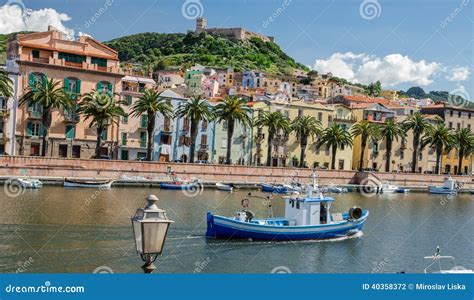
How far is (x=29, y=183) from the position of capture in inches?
1932

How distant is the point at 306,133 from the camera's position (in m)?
77.2

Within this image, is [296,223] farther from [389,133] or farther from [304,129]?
[389,133]

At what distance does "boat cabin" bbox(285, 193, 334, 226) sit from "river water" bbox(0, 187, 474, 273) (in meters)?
1.25

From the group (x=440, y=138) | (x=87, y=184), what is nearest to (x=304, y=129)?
(x=440, y=138)

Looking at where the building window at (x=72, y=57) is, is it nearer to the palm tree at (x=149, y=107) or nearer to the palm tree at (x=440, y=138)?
the palm tree at (x=149, y=107)

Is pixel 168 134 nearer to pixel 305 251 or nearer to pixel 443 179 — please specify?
pixel 443 179

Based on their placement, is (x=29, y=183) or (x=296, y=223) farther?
(x=29, y=183)

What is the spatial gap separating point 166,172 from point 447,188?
1466 inches

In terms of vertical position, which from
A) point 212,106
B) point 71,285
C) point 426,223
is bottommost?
point 426,223

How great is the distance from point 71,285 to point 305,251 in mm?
21331

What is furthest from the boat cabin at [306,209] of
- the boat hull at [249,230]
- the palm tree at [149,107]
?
the palm tree at [149,107]

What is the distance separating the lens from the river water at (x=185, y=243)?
77.9ft

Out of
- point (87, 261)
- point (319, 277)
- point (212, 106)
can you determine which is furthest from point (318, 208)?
point (212, 106)

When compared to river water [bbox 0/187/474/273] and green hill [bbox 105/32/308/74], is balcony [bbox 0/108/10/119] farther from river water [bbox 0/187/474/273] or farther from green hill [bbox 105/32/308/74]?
green hill [bbox 105/32/308/74]
